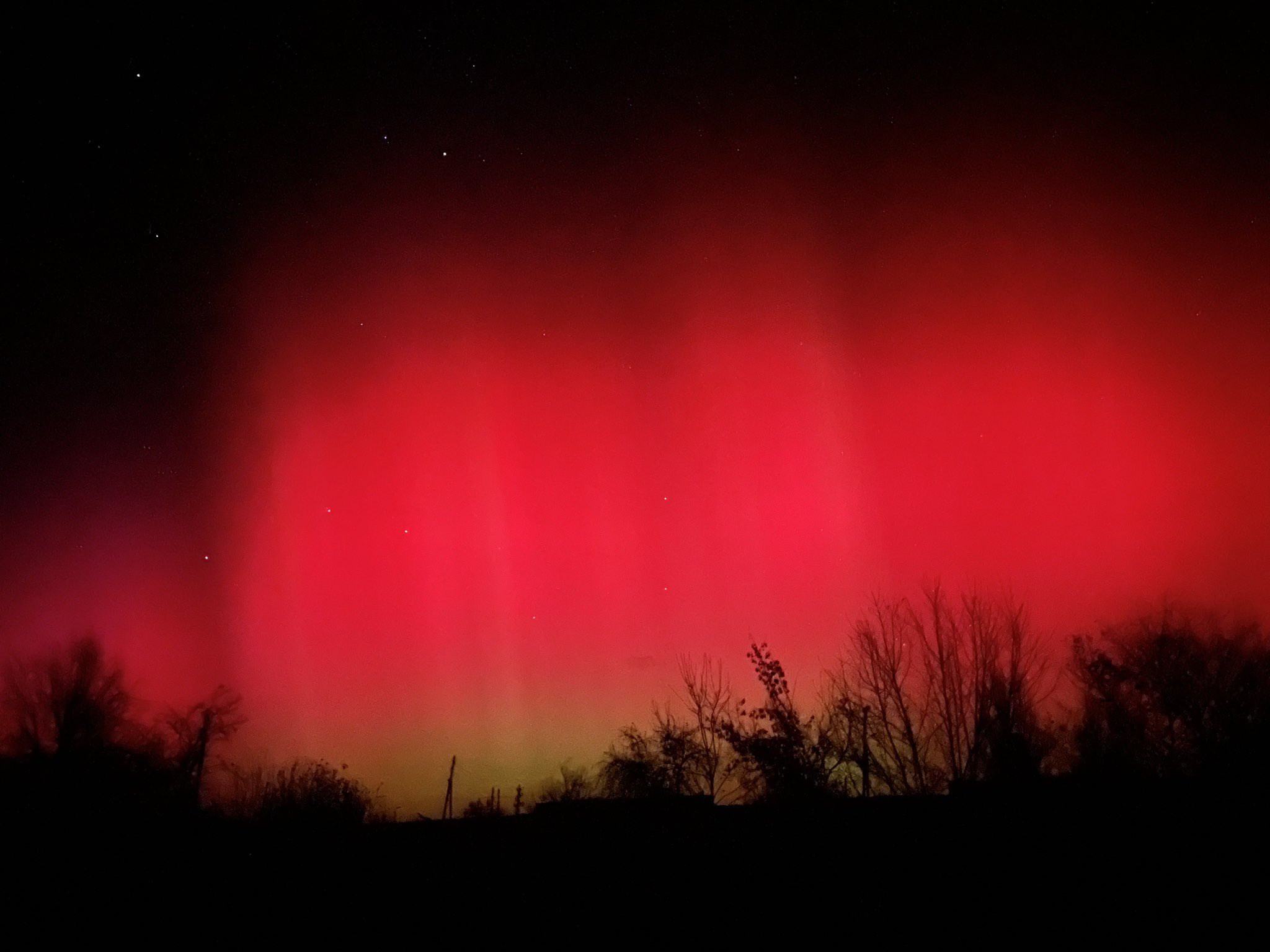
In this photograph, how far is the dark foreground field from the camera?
17.1 meters

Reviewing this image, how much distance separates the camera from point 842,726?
41.2 metres

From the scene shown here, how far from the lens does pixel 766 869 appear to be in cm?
1959

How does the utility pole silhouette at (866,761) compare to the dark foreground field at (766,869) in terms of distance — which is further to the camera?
the utility pole silhouette at (866,761)

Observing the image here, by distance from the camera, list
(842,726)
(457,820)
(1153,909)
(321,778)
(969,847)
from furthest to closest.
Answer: (321,778), (842,726), (457,820), (969,847), (1153,909)

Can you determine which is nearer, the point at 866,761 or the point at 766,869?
the point at 766,869

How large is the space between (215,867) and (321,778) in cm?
3528

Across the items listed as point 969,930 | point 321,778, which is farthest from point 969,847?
point 321,778

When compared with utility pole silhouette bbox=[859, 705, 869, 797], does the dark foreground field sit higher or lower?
lower

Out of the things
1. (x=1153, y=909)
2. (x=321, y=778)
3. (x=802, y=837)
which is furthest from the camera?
(x=321, y=778)

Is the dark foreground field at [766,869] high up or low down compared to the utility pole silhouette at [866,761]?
down

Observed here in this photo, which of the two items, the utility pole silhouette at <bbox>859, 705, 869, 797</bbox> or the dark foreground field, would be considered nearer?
the dark foreground field

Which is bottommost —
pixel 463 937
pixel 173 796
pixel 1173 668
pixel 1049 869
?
pixel 463 937

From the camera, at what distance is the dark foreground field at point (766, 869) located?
17094mm

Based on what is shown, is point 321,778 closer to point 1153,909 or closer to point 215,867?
point 215,867
